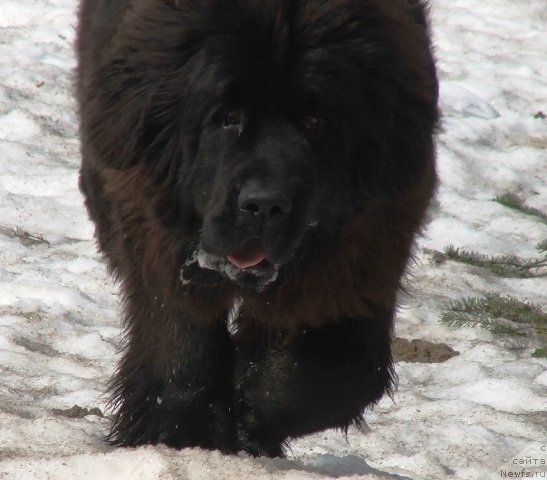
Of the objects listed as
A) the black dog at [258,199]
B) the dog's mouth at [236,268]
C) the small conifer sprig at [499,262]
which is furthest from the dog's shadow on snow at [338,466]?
the small conifer sprig at [499,262]

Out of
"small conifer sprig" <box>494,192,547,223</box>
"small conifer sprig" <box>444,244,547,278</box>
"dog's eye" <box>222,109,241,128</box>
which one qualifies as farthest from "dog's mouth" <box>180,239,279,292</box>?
"small conifer sprig" <box>494,192,547,223</box>

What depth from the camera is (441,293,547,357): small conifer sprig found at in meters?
4.98

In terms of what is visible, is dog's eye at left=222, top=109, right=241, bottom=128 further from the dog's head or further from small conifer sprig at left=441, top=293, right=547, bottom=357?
small conifer sprig at left=441, top=293, right=547, bottom=357

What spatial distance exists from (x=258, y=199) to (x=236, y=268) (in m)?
0.31

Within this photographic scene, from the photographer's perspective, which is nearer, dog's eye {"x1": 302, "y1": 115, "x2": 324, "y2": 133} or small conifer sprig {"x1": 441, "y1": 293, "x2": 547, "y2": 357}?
dog's eye {"x1": 302, "y1": 115, "x2": 324, "y2": 133}

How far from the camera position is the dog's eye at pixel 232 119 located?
3.12 meters

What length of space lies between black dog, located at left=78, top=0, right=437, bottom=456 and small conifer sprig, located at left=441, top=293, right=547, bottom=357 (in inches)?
59.2

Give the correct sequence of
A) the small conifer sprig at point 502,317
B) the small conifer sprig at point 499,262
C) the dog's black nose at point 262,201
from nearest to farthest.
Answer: the dog's black nose at point 262,201 → the small conifer sprig at point 502,317 → the small conifer sprig at point 499,262

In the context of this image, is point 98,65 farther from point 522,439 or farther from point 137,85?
point 522,439

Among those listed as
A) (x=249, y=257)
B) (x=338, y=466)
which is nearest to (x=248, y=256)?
(x=249, y=257)

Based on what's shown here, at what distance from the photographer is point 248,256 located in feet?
10.3

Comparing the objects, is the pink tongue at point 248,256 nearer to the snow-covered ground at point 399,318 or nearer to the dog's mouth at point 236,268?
the dog's mouth at point 236,268

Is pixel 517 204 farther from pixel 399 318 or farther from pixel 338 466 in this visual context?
pixel 338 466

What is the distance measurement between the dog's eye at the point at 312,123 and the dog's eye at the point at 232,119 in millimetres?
184
